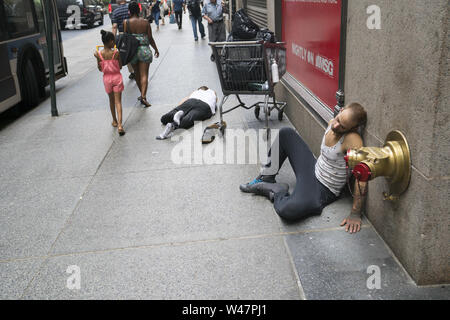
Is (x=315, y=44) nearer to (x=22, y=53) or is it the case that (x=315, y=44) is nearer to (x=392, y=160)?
(x=392, y=160)

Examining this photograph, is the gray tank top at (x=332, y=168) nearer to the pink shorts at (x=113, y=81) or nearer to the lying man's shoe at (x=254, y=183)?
the lying man's shoe at (x=254, y=183)

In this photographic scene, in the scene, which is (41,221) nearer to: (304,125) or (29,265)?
(29,265)

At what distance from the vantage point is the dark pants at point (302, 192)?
3594 mm

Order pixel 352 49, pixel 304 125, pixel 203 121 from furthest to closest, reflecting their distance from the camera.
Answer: pixel 203 121 < pixel 304 125 < pixel 352 49

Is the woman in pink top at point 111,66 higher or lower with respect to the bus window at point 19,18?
lower

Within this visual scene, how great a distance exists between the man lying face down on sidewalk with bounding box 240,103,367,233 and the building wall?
0.12 metres

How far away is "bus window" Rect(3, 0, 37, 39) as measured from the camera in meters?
7.79

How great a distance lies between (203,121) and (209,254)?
3.75 m

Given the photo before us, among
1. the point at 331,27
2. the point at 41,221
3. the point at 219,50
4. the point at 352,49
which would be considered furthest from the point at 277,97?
the point at 41,221

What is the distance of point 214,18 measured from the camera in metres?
12.3

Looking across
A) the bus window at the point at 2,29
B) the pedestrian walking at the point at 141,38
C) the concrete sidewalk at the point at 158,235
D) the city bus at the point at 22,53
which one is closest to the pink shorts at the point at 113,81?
the concrete sidewalk at the point at 158,235

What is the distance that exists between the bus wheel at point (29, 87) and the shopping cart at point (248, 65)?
4.48 metres

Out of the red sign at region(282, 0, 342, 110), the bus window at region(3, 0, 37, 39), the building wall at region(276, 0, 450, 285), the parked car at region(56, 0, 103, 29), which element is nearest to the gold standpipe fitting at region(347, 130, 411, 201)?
the building wall at region(276, 0, 450, 285)

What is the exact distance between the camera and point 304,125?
5.49 metres
